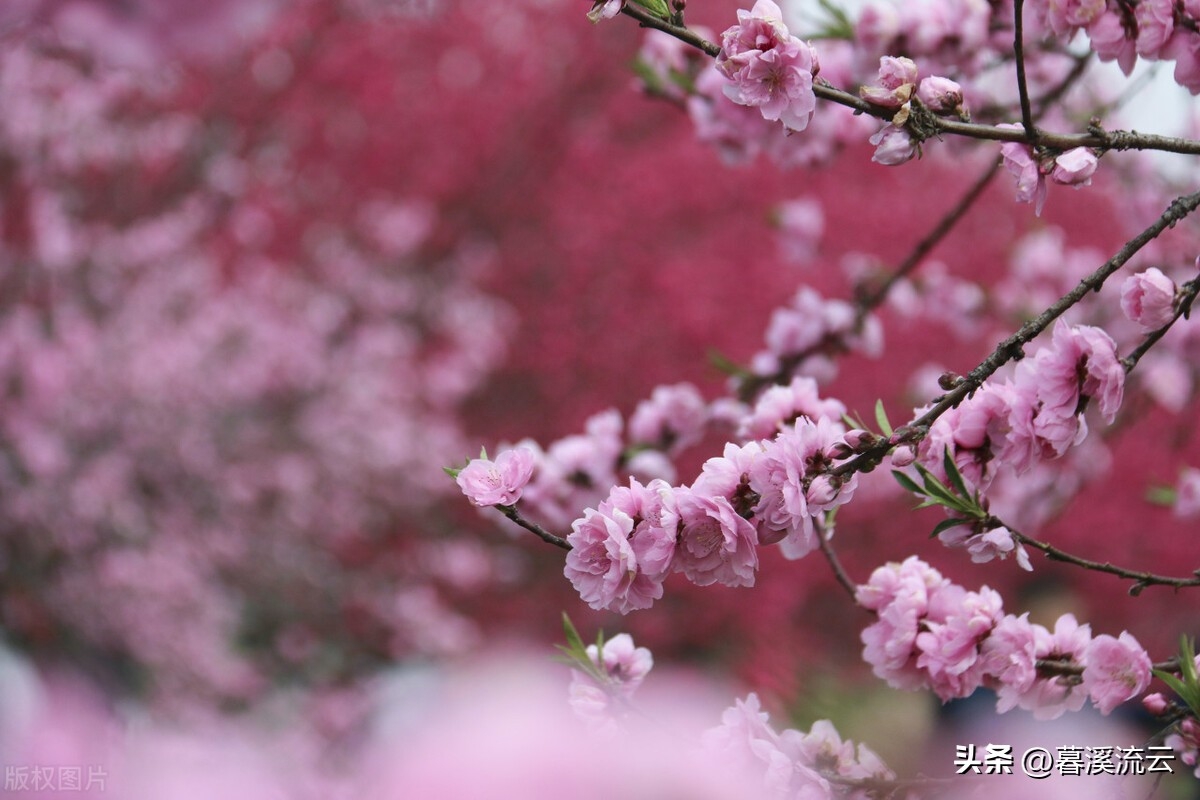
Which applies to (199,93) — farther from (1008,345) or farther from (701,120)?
(1008,345)

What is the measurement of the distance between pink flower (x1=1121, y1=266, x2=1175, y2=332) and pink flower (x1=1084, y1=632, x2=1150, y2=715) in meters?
0.35

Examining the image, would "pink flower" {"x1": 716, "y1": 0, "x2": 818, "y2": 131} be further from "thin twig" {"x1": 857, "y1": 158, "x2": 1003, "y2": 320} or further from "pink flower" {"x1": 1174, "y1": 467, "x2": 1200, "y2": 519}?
"pink flower" {"x1": 1174, "y1": 467, "x2": 1200, "y2": 519}

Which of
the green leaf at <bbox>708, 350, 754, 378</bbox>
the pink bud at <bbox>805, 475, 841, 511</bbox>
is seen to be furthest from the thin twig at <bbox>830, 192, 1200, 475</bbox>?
the green leaf at <bbox>708, 350, 754, 378</bbox>

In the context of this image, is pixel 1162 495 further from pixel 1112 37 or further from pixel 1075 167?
pixel 1075 167

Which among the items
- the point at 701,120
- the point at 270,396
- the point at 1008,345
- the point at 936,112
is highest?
the point at 270,396

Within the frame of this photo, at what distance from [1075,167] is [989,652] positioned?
535 mm

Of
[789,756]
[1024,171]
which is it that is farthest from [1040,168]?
[789,756]

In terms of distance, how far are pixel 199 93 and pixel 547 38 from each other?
184 cm

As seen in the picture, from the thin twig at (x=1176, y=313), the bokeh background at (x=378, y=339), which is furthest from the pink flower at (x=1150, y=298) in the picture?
the bokeh background at (x=378, y=339)

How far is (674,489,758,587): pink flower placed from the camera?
93 cm

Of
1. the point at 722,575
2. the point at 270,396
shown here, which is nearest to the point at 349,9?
the point at 270,396

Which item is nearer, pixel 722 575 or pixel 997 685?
pixel 722 575

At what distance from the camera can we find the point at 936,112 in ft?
3.31

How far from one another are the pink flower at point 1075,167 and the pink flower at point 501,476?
0.60 metres
